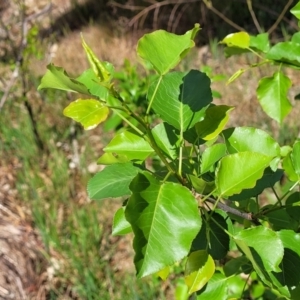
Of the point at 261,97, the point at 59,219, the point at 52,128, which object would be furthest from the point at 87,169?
the point at 261,97

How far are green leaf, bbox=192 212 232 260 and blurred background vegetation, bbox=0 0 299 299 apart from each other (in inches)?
48.0

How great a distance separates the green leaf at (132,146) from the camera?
2.70ft

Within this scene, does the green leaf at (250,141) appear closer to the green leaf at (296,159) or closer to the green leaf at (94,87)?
the green leaf at (296,159)

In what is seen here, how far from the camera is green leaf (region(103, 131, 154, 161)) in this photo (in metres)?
0.82

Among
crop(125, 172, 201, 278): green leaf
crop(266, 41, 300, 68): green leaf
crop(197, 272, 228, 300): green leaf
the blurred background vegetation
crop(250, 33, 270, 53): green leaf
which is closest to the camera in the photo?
crop(125, 172, 201, 278): green leaf

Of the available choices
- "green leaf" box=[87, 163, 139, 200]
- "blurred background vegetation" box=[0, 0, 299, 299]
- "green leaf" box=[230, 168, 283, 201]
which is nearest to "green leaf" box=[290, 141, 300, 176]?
"green leaf" box=[230, 168, 283, 201]

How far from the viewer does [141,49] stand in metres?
0.70

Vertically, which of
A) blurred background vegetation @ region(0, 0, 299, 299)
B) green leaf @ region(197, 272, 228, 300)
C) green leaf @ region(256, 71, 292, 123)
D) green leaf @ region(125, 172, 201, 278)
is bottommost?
blurred background vegetation @ region(0, 0, 299, 299)

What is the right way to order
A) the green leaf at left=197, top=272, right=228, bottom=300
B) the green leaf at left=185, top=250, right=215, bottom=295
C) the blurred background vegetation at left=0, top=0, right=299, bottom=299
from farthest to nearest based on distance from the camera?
the blurred background vegetation at left=0, top=0, right=299, bottom=299
the green leaf at left=197, top=272, right=228, bottom=300
the green leaf at left=185, top=250, right=215, bottom=295

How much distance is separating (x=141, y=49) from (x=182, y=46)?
55mm

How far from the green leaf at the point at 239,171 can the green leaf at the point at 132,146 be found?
15 centimetres

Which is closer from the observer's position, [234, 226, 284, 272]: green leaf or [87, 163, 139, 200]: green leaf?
[234, 226, 284, 272]: green leaf

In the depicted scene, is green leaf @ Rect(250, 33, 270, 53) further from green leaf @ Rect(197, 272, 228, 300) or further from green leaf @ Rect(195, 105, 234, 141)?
green leaf @ Rect(197, 272, 228, 300)

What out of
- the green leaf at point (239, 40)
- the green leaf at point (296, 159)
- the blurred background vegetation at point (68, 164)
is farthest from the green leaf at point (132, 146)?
the blurred background vegetation at point (68, 164)
